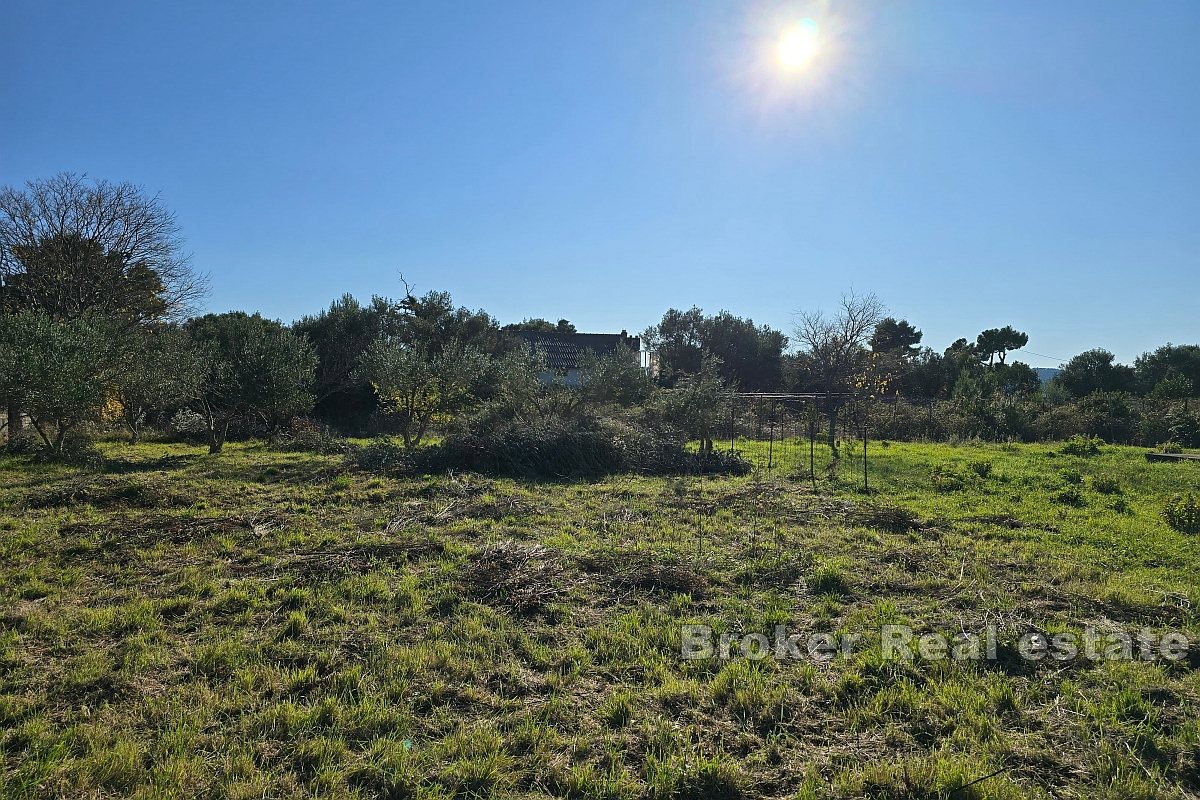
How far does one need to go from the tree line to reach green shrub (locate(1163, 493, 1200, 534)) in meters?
7.94

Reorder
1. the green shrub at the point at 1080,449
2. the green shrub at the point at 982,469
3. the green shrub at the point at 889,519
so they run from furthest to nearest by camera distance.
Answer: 1. the green shrub at the point at 1080,449
2. the green shrub at the point at 982,469
3. the green shrub at the point at 889,519

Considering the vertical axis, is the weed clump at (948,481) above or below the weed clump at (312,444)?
below

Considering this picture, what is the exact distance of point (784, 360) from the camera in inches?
1281

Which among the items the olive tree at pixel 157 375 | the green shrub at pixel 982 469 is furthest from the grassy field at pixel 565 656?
the olive tree at pixel 157 375

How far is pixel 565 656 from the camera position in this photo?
3.77m

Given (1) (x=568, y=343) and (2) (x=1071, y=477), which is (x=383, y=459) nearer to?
(2) (x=1071, y=477)

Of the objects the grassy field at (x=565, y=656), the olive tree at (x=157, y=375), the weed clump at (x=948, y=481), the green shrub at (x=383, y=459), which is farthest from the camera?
the olive tree at (x=157, y=375)

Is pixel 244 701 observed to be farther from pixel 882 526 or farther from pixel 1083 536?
pixel 1083 536

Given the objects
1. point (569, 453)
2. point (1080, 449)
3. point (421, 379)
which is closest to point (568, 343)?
point (421, 379)

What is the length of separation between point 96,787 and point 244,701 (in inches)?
27.0

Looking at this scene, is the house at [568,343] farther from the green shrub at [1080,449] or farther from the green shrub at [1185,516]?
the green shrub at [1185,516]

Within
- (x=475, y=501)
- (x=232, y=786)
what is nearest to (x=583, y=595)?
(x=232, y=786)

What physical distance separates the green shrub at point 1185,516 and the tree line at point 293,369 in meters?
7.94

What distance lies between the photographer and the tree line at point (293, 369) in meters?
12.6
